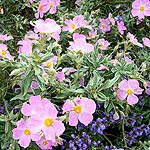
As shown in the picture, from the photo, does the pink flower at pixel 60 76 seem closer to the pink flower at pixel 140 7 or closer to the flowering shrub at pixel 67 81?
the flowering shrub at pixel 67 81

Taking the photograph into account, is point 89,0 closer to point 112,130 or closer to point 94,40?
point 94,40

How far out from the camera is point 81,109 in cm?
106

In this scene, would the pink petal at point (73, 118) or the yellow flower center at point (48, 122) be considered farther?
the pink petal at point (73, 118)

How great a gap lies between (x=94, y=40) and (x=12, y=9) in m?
0.90

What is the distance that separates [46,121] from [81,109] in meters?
0.19

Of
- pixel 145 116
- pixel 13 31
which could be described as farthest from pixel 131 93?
pixel 13 31

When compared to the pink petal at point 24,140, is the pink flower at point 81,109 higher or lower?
higher

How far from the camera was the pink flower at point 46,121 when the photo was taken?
3.01 feet

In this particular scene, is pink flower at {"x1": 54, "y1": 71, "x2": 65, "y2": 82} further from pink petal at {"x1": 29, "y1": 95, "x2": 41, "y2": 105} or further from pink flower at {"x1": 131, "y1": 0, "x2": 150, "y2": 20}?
pink flower at {"x1": 131, "y1": 0, "x2": 150, "y2": 20}

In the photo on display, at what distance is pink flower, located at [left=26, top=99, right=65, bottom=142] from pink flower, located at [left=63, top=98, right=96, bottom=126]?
0.37 feet

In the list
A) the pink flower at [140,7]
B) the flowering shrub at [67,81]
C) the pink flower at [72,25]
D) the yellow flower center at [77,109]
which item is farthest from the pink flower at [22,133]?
the pink flower at [140,7]

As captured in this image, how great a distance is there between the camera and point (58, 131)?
0.95m

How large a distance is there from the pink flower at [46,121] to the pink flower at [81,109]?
113mm

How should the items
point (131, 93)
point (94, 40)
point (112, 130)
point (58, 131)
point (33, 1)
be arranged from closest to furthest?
point (58, 131) → point (131, 93) → point (94, 40) → point (33, 1) → point (112, 130)
